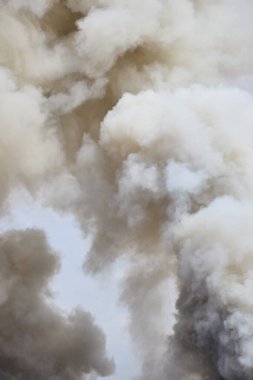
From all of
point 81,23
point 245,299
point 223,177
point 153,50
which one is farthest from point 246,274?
point 81,23

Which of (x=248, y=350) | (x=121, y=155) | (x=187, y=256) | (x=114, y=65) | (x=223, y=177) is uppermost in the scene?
(x=114, y=65)

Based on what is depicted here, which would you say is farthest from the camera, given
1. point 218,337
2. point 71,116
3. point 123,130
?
point 71,116

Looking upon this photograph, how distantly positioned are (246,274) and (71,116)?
46.2 ft

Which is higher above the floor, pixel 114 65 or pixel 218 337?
pixel 114 65

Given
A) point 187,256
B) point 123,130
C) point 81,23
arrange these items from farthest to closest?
point 81,23 < point 123,130 < point 187,256

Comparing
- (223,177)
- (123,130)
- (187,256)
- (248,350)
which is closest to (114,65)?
(123,130)

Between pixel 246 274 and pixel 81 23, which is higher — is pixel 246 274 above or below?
below

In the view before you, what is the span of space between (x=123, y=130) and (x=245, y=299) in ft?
33.5

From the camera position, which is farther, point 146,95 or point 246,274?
point 146,95

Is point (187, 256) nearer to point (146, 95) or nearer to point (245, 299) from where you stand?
point (245, 299)

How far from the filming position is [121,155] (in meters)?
28.0

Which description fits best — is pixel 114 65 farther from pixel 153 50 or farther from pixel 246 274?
pixel 246 274

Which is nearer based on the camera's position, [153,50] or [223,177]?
[223,177]

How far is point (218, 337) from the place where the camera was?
848 inches
